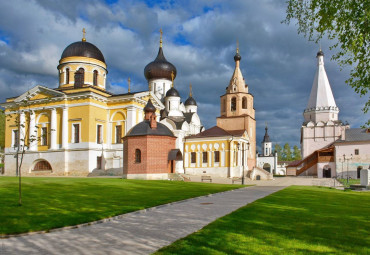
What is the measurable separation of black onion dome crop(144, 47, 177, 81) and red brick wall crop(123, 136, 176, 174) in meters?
23.0

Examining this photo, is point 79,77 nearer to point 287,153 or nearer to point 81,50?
point 81,50

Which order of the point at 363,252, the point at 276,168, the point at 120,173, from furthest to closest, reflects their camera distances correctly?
Result: the point at 276,168
the point at 120,173
the point at 363,252

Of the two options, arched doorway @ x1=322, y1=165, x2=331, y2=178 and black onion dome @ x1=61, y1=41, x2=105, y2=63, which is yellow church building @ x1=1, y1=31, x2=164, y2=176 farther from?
arched doorway @ x1=322, y1=165, x2=331, y2=178

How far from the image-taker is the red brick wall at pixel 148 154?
106 feet

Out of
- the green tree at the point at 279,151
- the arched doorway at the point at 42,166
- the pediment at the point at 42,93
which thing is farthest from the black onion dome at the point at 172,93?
the green tree at the point at 279,151

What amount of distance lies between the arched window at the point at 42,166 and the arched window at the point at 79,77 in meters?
10.4

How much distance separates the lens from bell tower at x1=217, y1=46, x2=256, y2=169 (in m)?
48.1

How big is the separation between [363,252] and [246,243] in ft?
6.55

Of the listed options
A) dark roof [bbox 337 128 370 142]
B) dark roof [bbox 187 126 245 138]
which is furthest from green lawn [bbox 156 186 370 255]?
dark roof [bbox 337 128 370 142]

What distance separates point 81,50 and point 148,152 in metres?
19.9

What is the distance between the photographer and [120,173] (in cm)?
3978

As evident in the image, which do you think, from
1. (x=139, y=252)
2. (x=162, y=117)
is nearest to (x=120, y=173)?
(x=162, y=117)

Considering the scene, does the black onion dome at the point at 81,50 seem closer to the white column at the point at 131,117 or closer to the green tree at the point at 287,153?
the white column at the point at 131,117

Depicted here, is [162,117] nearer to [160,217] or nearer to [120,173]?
[120,173]
